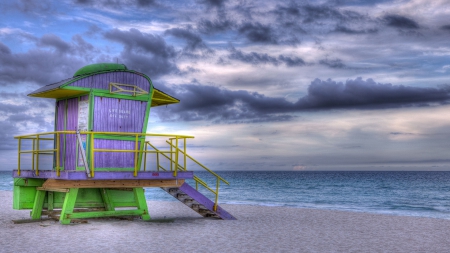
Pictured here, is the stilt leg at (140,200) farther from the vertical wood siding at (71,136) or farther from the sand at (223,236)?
the vertical wood siding at (71,136)

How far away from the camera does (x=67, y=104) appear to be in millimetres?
15891

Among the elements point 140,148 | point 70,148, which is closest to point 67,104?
point 70,148

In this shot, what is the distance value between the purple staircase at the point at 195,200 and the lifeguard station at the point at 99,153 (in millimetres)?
36

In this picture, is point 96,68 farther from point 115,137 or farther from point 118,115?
point 115,137

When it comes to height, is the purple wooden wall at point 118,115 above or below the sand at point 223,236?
above

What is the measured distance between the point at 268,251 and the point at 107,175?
5.59 m

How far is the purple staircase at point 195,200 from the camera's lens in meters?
16.2

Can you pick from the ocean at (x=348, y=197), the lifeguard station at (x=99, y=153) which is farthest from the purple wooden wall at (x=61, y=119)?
the ocean at (x=348, y=197)

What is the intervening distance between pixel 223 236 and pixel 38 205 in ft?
22.2

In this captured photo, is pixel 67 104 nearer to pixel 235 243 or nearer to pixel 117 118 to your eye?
pixel 117 118

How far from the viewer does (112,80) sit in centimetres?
1534

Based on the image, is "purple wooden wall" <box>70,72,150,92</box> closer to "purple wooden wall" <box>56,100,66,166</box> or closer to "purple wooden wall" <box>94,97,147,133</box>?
"purple wooden wall" <box>94,97,147,133</box>

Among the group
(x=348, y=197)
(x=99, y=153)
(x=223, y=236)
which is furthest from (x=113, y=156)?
(x=348, y=197)

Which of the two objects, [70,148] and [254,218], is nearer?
Result: [70,148]
